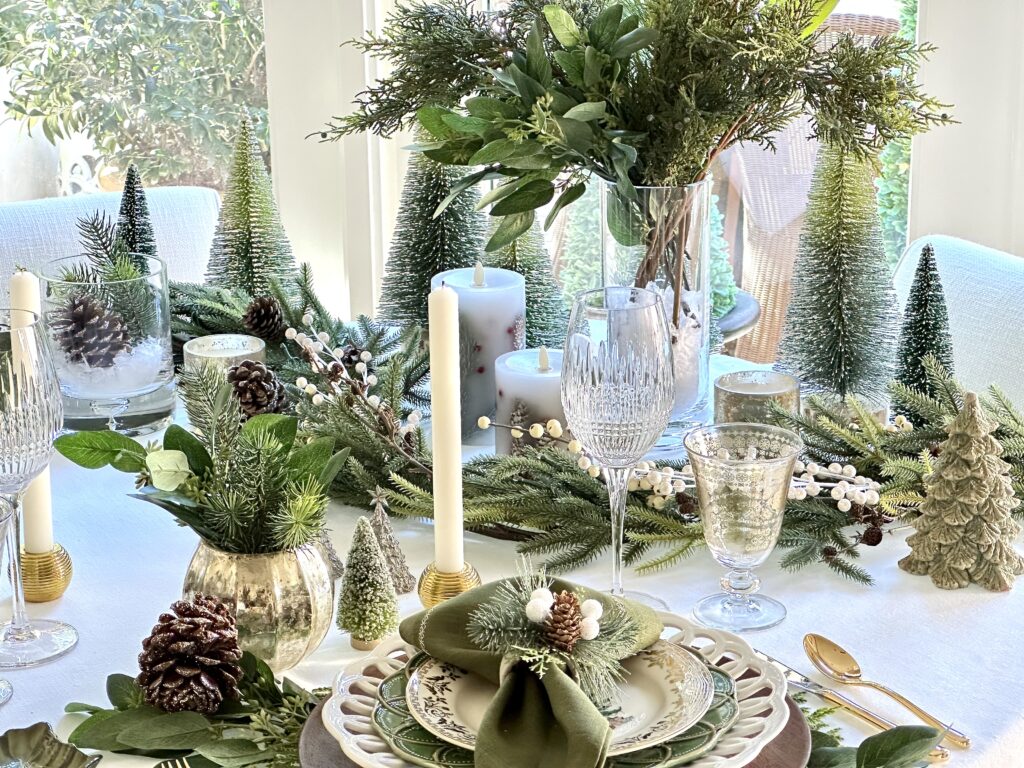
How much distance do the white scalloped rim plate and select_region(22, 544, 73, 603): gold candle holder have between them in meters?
0.35

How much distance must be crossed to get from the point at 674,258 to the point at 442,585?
17.3 inches

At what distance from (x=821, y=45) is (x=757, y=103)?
3.45 feet

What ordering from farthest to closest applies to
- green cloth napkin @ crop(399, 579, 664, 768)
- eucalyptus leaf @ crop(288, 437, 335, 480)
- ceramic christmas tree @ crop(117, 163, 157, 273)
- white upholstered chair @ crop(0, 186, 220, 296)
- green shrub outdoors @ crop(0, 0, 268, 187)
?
1. green shrub outdoors @ crop(0, 0, 268, 187)
2. white upholstered chair @ crop(0, 186, 220, 296)
3. ceramic christmas tree @ crop(117, 163, 157, 273)
4. eucalyptus leaf @ crop(288, 437, 335, 480)
5. green cloth napkin @ crop(399, 579, 664, 768)

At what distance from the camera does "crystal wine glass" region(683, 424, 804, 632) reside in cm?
87

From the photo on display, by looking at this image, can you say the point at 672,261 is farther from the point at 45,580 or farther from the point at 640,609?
the point at 45,580

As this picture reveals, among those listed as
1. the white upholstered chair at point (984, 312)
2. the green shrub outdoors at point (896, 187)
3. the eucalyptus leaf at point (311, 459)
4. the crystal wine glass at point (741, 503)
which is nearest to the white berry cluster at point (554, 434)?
the crystal wine glass at point (741, 503)

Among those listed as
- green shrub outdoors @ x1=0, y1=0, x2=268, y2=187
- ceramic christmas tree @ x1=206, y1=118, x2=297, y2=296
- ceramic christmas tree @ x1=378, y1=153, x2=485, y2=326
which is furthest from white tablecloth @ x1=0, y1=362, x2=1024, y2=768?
green shrub outdoors @ x1=0, y1=0, x2=268, y2=187

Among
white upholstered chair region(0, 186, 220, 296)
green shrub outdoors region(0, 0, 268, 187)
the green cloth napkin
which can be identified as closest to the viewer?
the green cloth napkin

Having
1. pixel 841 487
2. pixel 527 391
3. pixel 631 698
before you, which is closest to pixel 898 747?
pixel 631 698

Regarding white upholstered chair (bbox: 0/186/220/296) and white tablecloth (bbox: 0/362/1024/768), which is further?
white upholstered chair (bbox: 0/186/220/296)

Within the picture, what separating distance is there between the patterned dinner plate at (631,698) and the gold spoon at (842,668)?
148 mm

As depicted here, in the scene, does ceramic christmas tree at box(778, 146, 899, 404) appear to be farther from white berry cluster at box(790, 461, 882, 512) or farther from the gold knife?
the gold knife

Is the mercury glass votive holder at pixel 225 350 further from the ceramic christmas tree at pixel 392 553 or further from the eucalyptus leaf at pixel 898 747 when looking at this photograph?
the eucalyptus leaf at pixel 898 747

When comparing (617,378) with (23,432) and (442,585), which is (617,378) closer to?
(442,585)
